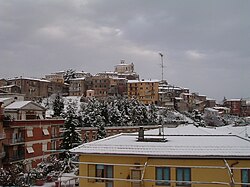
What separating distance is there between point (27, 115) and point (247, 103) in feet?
290

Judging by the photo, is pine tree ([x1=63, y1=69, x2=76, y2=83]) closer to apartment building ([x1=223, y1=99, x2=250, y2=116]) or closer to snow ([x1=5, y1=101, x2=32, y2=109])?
apartment building ([x1=223, y1=99, x2=250, y2=116])

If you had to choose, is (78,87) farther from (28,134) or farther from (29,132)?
(28,134)

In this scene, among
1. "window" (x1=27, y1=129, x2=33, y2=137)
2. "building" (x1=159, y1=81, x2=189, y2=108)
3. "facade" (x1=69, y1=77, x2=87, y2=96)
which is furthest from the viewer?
"building" (x1=159, y1=81, x2=189, y2=108)

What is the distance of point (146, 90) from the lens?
77500 mm

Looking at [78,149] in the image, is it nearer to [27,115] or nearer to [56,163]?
[56,163]

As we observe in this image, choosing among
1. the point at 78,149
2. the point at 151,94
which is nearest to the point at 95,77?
the point at 151,94

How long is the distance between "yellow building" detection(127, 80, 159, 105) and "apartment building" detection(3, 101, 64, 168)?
50553mm

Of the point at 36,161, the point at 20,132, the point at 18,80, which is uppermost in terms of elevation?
the point at 18,80

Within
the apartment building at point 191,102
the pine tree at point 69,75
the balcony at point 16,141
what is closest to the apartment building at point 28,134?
the balcony at point 16,141

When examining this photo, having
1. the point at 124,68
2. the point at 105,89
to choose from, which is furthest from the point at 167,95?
the point at 124,68

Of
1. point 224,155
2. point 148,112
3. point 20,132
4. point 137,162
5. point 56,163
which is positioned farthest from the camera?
point 148,112

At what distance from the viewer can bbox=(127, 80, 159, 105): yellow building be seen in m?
77.0

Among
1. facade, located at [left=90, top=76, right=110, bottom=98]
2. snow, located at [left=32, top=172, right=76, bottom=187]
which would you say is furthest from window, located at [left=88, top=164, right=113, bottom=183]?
facade, located at [left=90, top=76, right=110, bottom=98]

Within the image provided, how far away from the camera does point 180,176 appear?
9242 mm
